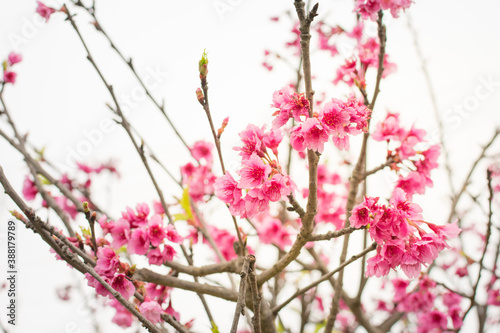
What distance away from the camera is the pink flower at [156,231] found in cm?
184

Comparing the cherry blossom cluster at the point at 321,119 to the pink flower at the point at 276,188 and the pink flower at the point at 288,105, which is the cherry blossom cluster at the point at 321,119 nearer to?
the pink flower at the point at 288,105

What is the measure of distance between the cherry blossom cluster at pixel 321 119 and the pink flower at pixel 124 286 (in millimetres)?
967

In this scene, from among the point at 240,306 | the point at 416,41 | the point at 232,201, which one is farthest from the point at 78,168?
the point at 416,41

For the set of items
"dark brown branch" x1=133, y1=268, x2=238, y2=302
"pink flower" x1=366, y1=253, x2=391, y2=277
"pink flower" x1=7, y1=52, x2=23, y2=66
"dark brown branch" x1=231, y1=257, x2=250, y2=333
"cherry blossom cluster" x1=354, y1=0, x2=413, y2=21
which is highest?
"cherry blossom cluster" x1=354, y1=0, x2=413, y2=21

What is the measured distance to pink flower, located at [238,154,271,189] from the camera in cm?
136

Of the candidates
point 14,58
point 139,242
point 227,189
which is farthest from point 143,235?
point 14,58

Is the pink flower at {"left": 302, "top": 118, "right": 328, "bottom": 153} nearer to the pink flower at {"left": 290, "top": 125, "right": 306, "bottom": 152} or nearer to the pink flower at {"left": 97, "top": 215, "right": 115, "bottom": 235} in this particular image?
the pink flower at {"left": 290, "top": 125, "right": 306, "bottom": 152}

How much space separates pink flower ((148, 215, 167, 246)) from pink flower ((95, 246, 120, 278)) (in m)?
0.24

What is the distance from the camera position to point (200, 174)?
Answer: 11.1 feet

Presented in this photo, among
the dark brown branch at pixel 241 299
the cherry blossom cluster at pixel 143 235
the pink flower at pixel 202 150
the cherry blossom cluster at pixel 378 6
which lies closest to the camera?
the dark brown branch at pixel 241 299

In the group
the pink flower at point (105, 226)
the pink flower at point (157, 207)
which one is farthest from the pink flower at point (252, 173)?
the pink flower at point (157, 207)

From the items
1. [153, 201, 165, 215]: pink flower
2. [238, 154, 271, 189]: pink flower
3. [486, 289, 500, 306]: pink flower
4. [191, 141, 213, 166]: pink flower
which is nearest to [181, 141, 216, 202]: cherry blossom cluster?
[191, 141, 213, 166]: pink flower

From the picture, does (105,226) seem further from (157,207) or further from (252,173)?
(157,207)

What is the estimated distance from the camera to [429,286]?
2.69m
